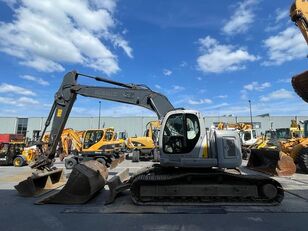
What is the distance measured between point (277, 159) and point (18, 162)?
1649 centimetres

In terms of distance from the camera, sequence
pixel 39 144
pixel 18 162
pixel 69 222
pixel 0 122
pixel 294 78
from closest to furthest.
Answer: pixel 69 222 < pixel 294 78 < pixel 39 144 < pixel 18 162 < pixel 0 122

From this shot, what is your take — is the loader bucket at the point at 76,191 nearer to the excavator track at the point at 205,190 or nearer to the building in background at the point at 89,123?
the excavator track at the point at 205,190

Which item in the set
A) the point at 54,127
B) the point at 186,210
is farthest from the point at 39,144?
the point at 186,210

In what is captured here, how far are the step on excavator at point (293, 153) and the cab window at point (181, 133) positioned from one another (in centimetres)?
295

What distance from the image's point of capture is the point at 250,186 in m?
8.77

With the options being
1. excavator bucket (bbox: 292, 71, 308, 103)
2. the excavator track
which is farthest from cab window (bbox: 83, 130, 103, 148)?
excavator bucket (bbox: 292, 71, 308, 103)

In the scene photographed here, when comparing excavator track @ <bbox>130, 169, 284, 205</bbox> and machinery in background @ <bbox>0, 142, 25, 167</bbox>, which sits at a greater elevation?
machinery in background @ <bbox>0, 142, 25, 167</bbox>

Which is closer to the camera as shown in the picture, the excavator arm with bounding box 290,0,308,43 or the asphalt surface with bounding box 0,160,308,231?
the asphalt surface with bounding box 0,160,308,231

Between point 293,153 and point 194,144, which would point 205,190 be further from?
point 293,153

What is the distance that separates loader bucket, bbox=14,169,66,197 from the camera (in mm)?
9883

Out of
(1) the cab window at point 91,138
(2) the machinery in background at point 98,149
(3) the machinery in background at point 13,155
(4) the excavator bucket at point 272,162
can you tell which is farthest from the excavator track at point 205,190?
(3) the machinery in background at point 13,155

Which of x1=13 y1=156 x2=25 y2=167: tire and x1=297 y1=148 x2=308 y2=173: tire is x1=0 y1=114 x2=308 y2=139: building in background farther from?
x1=297 y1=148 x2=308 y2=173: tire

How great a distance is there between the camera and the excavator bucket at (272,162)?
1483cm

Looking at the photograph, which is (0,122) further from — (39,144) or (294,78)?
(294,78)
